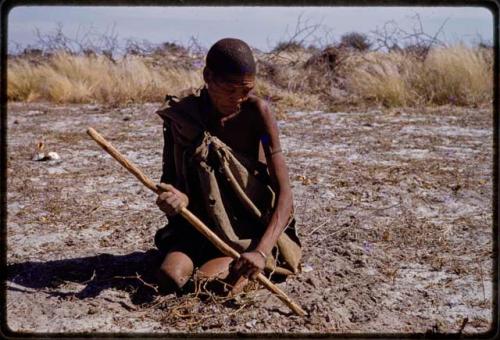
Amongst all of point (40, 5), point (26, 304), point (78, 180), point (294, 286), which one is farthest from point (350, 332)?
point (40, 5)

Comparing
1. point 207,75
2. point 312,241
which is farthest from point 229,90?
point 312,241

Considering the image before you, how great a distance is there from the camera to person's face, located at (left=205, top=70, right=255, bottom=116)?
2.37 metres

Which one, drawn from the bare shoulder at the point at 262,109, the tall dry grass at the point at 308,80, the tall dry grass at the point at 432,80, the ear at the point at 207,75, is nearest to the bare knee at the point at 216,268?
the bare shoulder at the point at 262,109

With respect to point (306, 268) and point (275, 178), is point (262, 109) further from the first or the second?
point (306, 268)

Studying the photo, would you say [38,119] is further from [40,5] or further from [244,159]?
[244,159]

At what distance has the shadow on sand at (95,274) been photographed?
2.57m

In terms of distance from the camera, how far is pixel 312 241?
10.4ft

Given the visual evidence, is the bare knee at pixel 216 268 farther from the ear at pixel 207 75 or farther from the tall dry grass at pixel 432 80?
the tall dry grass at pixel 432 80

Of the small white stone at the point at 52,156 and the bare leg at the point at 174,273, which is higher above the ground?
the bare leg at the point at 174,273

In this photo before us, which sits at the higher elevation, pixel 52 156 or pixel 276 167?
pixel 276 167

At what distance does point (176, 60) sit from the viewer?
36.0ft

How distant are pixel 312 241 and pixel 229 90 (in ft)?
3.61

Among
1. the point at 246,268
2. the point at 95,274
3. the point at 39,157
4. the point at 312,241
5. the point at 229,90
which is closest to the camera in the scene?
the point at 246,268

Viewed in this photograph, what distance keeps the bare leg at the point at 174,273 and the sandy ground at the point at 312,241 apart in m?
0.05
